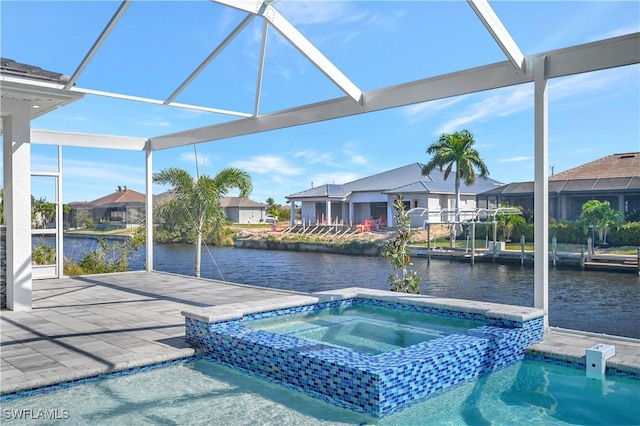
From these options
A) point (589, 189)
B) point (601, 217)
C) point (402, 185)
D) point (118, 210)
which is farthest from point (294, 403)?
point (118, 210)

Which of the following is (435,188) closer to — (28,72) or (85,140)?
(85,140)

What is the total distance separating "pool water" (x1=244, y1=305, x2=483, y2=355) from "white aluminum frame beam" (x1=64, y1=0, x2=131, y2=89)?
12.4 feet

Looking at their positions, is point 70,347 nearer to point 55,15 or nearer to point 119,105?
point 55,15

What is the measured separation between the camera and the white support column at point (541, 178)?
578cm

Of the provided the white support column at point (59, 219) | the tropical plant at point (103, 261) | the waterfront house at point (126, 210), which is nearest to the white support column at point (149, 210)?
the tropical plant at point (103, 261)

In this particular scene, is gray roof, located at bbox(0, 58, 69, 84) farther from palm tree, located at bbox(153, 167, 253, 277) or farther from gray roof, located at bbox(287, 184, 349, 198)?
gray roof, located at bbox(287, 184, 349, 198)

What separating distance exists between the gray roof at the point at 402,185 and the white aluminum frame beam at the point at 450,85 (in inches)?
1075

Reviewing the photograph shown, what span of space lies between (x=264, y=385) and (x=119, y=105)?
1837cm

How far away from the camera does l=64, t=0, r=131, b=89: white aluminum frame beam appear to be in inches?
227

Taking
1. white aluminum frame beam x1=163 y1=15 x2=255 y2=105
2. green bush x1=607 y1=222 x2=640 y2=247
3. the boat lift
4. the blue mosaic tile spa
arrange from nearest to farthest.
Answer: the blue mosaic tile spa < white aluminum frame beam x1=163 y1=15 x2=255 y2=105 < the boat lift < green bush x1=607 y1=222 x2=640 y2=247

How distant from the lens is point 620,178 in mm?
28375

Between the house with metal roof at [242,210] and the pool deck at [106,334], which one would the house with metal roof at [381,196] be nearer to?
the house with metal roof at [242,210]

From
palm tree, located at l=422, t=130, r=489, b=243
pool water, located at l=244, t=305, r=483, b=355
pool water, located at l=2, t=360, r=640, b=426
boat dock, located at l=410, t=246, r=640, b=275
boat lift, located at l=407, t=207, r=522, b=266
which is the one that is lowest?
boat dock, located at l=410, t=246, r=640, b=275

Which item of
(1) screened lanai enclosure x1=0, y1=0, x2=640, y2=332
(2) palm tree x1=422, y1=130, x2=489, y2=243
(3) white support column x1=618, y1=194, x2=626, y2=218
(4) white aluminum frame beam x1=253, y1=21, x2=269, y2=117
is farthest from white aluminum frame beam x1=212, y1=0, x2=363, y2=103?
(2) palm tree x1=422, y1=130, x2=489, y2=243
